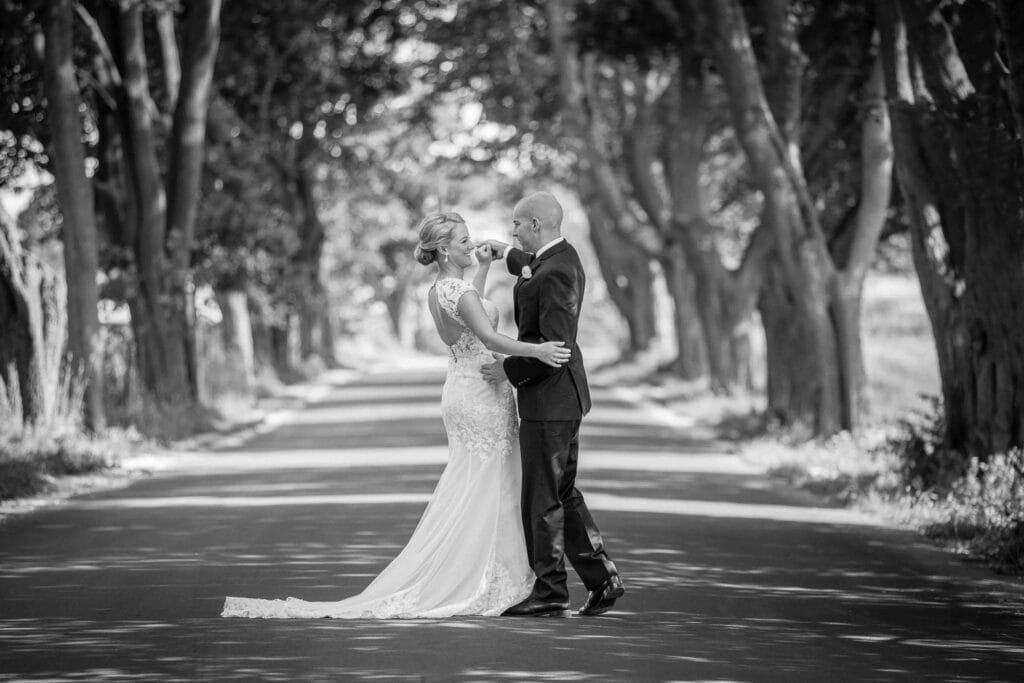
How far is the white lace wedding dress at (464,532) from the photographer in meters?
10.5

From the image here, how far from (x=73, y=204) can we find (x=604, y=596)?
507 inches

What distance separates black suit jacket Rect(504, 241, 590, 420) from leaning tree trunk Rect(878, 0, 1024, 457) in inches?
260

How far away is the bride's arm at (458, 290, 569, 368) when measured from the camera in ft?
33.5

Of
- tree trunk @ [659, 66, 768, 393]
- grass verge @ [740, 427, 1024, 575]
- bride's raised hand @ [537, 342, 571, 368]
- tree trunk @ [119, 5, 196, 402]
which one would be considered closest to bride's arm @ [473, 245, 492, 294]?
bride's raised hand @ [537, 342, 571, 368]

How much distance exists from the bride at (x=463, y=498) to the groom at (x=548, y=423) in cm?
16

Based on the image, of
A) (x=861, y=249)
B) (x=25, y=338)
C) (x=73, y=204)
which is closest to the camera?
(x=25, y=338)

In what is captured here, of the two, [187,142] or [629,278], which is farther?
[629,278]

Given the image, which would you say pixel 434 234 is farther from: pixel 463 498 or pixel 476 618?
pixel 476 618

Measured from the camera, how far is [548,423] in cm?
1049

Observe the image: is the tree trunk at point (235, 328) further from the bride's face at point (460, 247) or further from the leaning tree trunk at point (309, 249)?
the bride's face at point (460, 247)

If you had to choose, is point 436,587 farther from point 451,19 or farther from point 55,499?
point 451,19

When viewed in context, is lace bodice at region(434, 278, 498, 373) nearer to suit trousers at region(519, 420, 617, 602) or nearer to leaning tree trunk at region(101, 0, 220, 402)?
suit trousers at region(519, 420, 617, 602)

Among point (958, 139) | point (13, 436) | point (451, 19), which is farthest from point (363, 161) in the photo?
point (958, 139)

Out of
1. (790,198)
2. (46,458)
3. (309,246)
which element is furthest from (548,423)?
(309,246)
